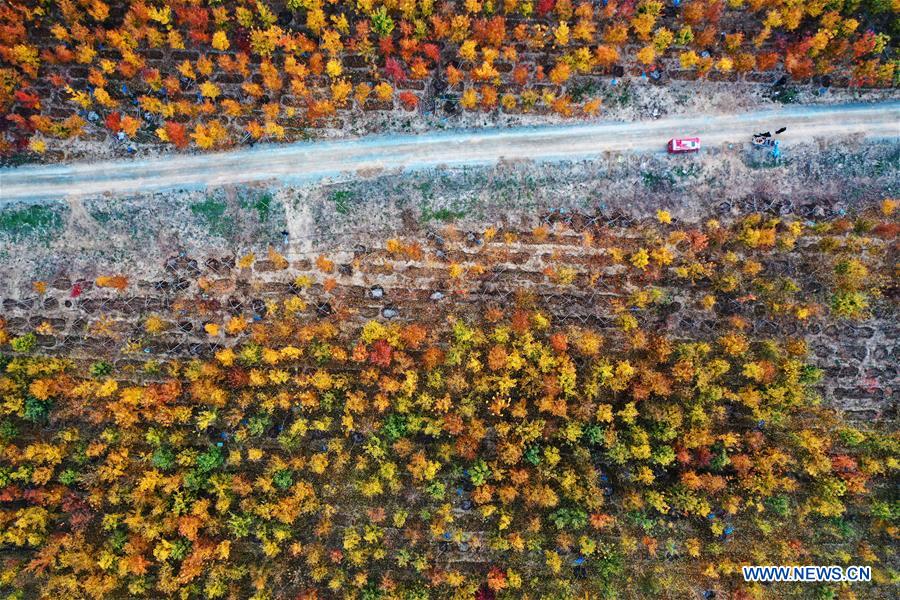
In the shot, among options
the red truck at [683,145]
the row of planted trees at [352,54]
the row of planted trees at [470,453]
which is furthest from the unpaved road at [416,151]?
the row of planted trees at [470,453]

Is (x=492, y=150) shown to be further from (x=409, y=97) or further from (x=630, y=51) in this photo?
(x=630, y=51)

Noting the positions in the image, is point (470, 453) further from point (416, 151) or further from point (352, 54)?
point (352, 54)

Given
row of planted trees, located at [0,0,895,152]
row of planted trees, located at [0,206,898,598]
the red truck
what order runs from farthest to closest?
1. the red truck
2. row of planted trees, located at [0,0,895,152]
3. row of planted trees, located at [0,206,898,598]

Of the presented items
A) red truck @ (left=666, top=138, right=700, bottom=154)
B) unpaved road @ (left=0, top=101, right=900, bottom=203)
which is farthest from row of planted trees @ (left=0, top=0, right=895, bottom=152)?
red truck @ (left=666, top=138, right=700, bottom=154)

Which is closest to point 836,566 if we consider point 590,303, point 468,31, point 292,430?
point 590,303

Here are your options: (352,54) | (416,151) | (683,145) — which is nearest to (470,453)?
(416,151)

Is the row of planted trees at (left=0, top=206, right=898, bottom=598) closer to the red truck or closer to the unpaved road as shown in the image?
the red truck

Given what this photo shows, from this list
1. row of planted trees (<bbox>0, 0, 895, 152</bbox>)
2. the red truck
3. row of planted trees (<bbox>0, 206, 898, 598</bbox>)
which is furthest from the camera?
the red truck
